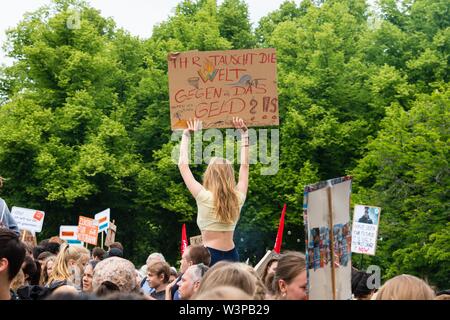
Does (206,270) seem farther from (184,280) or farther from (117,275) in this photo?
(117,275)

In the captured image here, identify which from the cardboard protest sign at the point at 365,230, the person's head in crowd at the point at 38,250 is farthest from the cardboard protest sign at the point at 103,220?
the person's head in crowd at the point at 38,250

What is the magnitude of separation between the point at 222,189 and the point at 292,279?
159 centimetres

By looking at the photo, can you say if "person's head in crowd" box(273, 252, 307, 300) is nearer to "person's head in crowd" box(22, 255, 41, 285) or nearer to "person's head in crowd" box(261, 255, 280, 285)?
"person's head in crowd" box(261, 255, 280, 285)

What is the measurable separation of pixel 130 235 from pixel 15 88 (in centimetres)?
852

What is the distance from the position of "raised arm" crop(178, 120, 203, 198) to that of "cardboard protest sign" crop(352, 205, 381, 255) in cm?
1279

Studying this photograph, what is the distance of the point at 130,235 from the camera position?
47562 mm

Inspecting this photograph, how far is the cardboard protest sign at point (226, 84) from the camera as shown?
28.4ft

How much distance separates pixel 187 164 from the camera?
760cm

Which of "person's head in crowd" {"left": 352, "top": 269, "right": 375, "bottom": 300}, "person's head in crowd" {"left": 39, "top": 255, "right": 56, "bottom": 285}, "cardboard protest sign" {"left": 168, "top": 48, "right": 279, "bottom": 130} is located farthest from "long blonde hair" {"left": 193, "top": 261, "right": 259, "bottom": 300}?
"person's head in crowd" {"left": 39, "top": 255, "right": 56, "bottom": 285}

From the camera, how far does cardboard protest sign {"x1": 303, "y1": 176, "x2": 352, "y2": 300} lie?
5039 millimetres

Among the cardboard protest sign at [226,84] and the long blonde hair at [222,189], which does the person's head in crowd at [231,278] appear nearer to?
the long blonde hair at [222,189]

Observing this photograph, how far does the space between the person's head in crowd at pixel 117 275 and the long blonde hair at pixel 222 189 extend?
78 cm
